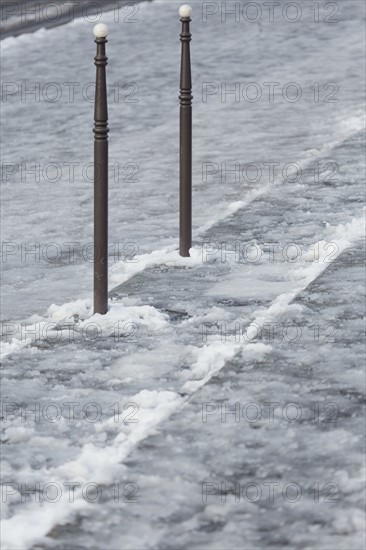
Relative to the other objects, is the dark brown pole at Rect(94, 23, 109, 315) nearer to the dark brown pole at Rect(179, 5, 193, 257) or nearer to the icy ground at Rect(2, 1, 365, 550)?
the icy ground at Rect(2, 1, 365, 550)

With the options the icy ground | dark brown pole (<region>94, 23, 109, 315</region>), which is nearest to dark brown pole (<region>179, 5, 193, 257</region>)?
the icy ground

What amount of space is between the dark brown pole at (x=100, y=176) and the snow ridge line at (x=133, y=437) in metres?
0.61

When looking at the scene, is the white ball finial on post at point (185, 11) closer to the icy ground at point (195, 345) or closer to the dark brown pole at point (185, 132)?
the dark brown pole at point (185, 132)

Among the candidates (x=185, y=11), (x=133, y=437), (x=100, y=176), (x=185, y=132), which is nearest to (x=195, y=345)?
(x=100, y=176)

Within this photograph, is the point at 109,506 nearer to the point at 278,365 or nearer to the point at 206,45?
the point at 278,365

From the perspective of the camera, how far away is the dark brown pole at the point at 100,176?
19.1ft

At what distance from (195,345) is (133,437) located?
1.00 m

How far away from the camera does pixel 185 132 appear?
6.79 metres

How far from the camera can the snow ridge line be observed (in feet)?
13.9

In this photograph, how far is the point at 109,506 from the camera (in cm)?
436

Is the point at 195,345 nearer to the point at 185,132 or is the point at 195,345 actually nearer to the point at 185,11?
the point at 185,132

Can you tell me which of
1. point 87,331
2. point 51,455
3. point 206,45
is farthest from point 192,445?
point 206,45

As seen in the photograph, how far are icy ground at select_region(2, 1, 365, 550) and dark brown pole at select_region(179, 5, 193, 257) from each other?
20 cm

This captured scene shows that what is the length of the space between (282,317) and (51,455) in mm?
1628
